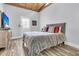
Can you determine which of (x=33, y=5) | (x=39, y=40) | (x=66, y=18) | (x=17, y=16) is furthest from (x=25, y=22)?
(x=66, y=18)

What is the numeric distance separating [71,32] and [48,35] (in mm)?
521

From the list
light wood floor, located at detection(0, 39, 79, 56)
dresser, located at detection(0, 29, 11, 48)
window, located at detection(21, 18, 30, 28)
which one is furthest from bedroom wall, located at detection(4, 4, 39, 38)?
dresser, located at detection(0, 29, 11, 48)

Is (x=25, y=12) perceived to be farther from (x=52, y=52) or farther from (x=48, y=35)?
(x=52, y=52)

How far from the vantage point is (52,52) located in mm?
2086

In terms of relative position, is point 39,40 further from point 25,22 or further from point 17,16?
point 17,16

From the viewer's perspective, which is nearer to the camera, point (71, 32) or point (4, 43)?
point (71, 32)

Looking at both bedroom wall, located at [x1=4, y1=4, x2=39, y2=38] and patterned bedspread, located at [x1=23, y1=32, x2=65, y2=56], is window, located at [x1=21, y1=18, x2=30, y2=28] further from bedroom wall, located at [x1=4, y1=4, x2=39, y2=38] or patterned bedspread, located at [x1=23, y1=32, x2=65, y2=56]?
patterned bedspread, located at [x1=23, y1=32, x2=65, y2=56]

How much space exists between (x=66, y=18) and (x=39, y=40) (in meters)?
0.76

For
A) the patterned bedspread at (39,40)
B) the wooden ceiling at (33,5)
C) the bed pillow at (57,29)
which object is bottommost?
the patterned bedspread at (39,40)

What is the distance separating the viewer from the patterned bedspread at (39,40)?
2.11 m

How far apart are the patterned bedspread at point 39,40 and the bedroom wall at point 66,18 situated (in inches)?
7.9

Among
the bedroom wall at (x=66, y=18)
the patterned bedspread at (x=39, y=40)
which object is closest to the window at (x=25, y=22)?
the patterned bedspread at (x=39, y=40)

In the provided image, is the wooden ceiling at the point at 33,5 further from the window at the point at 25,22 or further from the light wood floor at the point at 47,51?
the light wood floor at the point at 47,51

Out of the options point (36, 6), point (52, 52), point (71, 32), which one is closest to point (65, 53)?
point (52, 52)
